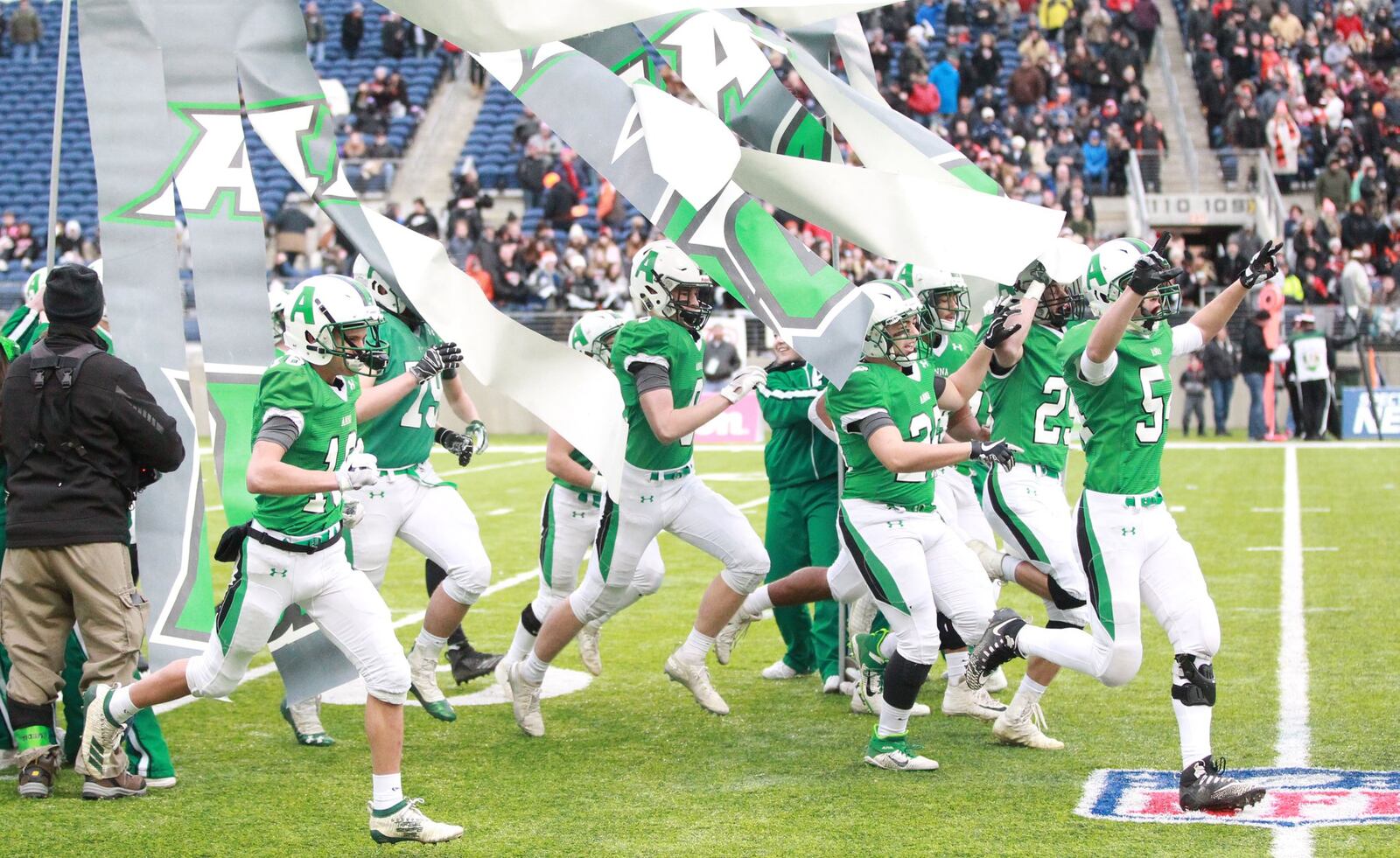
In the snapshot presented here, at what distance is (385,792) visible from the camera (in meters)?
5.04

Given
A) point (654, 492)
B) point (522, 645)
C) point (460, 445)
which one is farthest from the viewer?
point (522, 645)

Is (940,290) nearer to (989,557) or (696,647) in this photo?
(989,557)

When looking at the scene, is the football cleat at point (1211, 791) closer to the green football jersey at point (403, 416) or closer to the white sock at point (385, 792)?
the white sock at point (385, 792)

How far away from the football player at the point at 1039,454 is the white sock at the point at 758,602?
0.94 metres

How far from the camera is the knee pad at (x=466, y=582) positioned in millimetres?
6949

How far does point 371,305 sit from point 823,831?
2288 millimetres

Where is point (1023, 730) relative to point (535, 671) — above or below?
below

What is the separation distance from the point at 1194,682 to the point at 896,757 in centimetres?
115

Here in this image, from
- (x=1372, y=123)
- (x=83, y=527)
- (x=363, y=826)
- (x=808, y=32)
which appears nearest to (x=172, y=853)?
(x=363, y=826)

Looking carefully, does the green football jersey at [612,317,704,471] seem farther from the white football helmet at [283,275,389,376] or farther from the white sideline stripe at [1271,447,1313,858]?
the white sideline stripe at [1271,447,1313,858]

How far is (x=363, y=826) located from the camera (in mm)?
5387

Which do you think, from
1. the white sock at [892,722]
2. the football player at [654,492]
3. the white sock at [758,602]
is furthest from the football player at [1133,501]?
the white sock at [758,602]

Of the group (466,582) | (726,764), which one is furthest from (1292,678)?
(466,582)

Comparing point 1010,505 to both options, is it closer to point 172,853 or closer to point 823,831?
point 823,831
